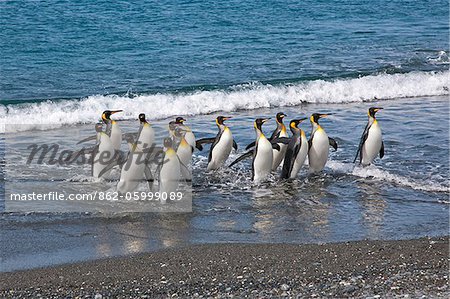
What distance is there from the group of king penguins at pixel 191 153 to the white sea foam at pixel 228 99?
12.4ft

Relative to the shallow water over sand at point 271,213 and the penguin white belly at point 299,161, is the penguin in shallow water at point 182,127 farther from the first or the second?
the penguin white belly at point 299,161

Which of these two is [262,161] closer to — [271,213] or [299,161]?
[299,161]

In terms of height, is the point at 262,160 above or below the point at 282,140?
below

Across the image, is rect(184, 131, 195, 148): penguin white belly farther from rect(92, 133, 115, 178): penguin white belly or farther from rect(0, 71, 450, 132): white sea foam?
rect(0, 71, 450, 132): white sea foam

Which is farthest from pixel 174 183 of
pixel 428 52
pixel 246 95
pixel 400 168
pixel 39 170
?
pixel 428 52

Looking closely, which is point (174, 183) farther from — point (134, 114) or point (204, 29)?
point (204, 29)

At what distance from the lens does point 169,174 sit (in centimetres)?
938

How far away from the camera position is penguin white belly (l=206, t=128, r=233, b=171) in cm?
1070

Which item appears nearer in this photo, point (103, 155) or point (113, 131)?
point (103, 155)

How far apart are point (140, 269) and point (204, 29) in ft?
57.4

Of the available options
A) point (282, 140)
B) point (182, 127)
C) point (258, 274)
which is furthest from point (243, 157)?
point (258, 274)

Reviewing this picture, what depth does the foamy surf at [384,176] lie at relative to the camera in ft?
31.2

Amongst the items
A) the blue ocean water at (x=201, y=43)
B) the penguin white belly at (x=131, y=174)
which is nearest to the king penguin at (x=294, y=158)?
the penguin white belly at (x=131, y=174)

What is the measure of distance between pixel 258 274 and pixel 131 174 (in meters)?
3.28
